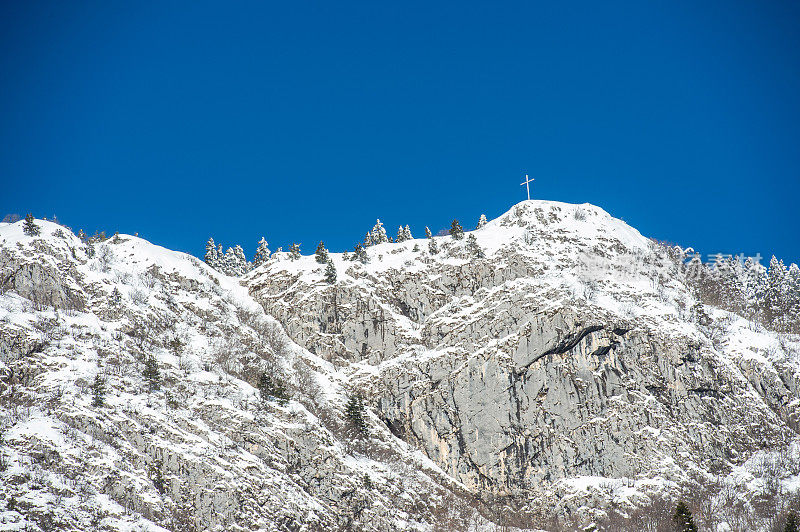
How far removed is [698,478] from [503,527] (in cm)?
2358

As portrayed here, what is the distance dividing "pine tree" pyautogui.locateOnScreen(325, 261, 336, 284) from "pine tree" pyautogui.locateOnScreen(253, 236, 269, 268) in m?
25.6

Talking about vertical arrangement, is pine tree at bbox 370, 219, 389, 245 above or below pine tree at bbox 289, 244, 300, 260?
above

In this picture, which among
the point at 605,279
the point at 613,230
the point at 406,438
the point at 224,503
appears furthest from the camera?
the point at 613,230

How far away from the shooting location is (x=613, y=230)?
121 m

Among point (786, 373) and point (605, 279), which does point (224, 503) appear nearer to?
point (605, 279)

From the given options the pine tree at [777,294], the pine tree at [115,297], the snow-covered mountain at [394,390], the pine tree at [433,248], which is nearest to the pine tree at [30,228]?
the snow-covered mountain at [394,390]

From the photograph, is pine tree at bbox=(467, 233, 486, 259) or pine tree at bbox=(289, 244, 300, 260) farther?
pine tree at bbox=(289, 244, 300, 260)

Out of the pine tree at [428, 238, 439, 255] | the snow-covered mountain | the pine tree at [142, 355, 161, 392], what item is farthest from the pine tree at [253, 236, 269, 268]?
the pine tree at [142, 355, 161, 392]

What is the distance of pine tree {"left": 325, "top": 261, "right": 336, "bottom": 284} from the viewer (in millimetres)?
114125

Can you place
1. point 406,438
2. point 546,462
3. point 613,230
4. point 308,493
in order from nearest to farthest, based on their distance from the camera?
point 308,493 < point 546,462 < point 406,438 < point 613,230

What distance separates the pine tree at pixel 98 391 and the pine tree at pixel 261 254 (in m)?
59.3

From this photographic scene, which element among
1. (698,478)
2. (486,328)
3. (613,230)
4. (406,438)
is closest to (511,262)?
(486,328)

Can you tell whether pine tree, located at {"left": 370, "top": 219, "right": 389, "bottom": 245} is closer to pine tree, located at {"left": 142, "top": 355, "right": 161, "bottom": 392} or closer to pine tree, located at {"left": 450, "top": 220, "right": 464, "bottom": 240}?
pine tree, located at {"left": 450, "top": 220, "right": 464, "bottom": 240}

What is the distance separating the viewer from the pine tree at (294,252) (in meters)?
124
